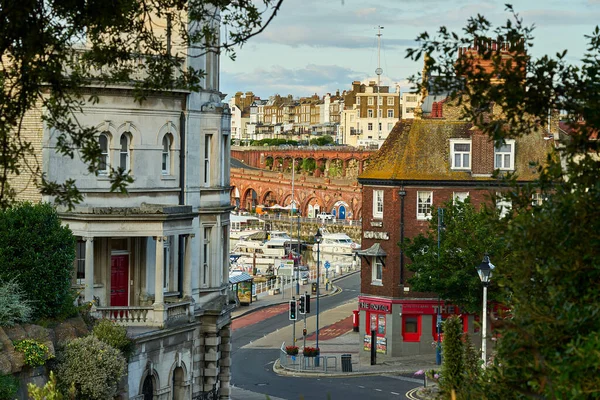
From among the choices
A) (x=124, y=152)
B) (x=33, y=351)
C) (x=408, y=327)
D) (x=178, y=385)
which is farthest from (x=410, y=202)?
(x=33, y=351)

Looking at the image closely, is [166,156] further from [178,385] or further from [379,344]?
[379,344]

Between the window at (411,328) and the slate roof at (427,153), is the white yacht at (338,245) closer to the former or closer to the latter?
the slate roof at (427,153)

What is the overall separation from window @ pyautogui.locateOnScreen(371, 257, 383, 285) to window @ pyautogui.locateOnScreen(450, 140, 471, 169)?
204 inches

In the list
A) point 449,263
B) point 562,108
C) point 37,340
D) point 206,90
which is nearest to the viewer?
point 562,108

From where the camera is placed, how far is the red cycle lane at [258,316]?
71.4m

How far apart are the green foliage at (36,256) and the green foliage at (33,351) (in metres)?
1.77

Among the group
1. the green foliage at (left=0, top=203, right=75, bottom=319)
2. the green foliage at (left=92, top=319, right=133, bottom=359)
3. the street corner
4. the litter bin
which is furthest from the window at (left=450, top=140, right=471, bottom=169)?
the green foliage at (left=0, top=203, right=75, bottom=319)

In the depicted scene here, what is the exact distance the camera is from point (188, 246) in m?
38.8

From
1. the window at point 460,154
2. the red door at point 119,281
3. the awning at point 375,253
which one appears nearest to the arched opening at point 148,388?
the red door at point 119,281

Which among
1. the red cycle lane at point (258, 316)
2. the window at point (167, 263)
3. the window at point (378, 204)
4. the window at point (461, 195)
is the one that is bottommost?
the red cycle lane at point (258, 316)

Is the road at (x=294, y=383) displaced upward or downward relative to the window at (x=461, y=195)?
downward

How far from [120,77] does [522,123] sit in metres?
5.64

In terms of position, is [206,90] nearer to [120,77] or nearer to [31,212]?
[31,212]

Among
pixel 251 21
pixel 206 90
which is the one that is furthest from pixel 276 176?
pixel 251 21
